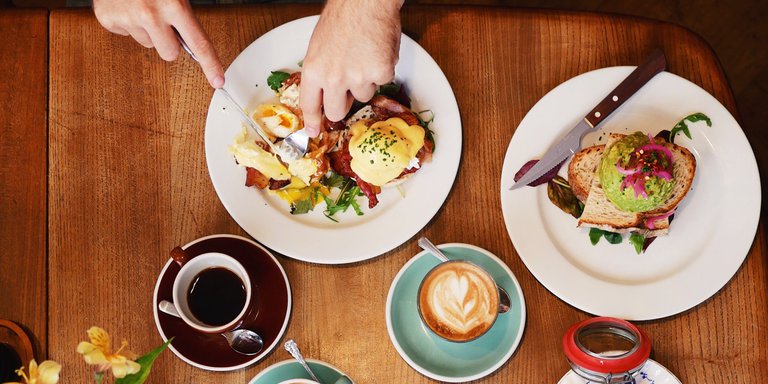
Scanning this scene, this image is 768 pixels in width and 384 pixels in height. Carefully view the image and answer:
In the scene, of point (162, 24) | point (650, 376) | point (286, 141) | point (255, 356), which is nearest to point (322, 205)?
point (286, 141)

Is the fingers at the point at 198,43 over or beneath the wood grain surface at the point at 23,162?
over

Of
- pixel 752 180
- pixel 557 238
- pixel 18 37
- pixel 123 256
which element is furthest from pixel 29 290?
pixel 752 180

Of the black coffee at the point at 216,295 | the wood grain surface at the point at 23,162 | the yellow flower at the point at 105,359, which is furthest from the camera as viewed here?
the wood grain surface at the point at 23,162

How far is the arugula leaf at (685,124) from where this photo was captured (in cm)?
157

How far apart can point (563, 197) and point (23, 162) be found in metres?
1.39

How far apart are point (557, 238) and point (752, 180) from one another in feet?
1.56

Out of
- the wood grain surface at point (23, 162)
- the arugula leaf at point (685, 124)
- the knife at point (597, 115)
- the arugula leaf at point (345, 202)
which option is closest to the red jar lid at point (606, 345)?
the knife at point (597, 115)

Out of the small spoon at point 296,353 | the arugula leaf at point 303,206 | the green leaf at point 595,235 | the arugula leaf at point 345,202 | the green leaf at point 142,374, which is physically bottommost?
the small spoon at point 296,353

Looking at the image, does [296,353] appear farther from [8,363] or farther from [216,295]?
[8,363]

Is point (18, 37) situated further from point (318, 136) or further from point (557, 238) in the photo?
point (557, 238)

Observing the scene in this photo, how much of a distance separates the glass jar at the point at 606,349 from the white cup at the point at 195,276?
2.50 feet

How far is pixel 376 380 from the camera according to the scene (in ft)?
5.21

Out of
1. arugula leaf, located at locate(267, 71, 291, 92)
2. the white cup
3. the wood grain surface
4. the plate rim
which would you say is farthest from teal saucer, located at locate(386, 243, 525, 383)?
the wood grain surface

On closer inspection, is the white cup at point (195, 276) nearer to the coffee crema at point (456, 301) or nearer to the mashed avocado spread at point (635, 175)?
the coffee crema at point (456, 301)
